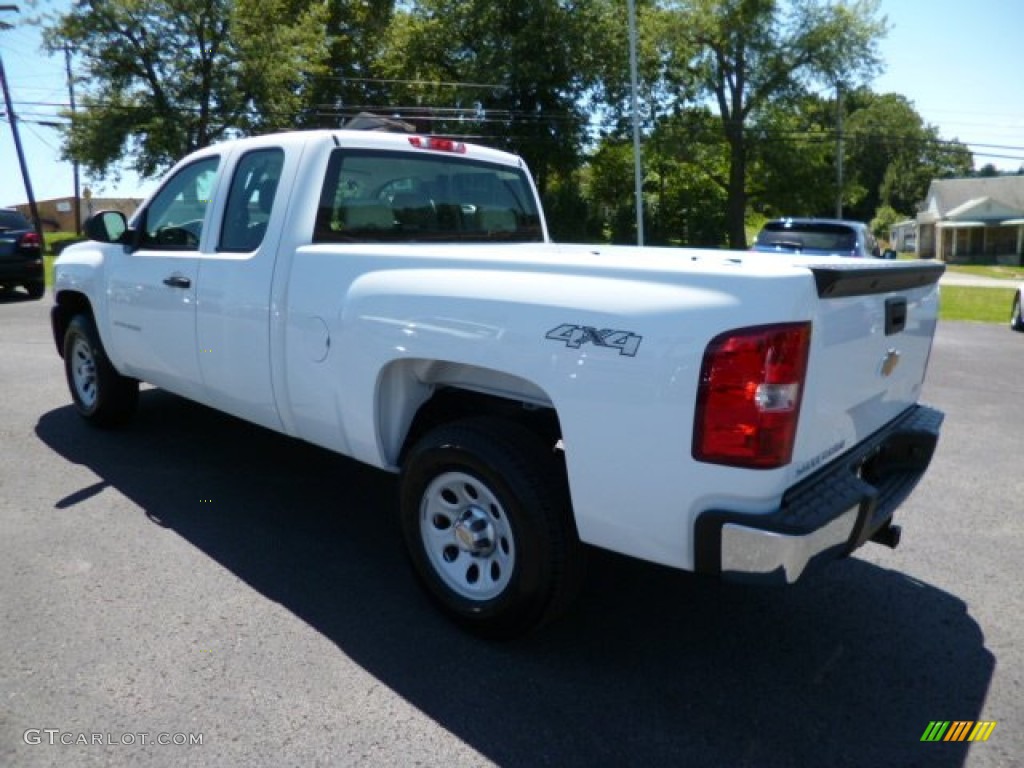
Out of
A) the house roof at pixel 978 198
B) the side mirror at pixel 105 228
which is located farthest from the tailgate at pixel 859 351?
the house roof at pixel 978 198

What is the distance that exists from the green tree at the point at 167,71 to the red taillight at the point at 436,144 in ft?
95.1

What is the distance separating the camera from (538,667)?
2.87m

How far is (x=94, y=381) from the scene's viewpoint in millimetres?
5684

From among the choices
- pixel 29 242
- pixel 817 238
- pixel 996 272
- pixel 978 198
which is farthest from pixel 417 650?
pixel 978 198

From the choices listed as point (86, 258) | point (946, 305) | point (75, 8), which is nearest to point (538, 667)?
point (86, 258)

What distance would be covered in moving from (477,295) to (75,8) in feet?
111

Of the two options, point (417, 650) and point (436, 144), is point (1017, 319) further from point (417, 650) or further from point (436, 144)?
point (417, 650)

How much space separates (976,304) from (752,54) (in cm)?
2239

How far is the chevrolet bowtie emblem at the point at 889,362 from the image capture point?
2.87 meters

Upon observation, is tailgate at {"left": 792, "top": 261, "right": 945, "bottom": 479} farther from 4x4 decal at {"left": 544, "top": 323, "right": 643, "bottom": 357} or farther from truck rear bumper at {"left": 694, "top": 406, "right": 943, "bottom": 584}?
4x4 decal at {"left": 544, "top": 323, "right": 643, "bottom": 357}

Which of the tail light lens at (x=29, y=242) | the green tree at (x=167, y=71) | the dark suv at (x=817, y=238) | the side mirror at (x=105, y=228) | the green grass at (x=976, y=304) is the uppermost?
the green tree at (x=167, y=71)

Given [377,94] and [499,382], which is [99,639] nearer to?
[499,382]

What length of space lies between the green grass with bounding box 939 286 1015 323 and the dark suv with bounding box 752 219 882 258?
14.7 feet
